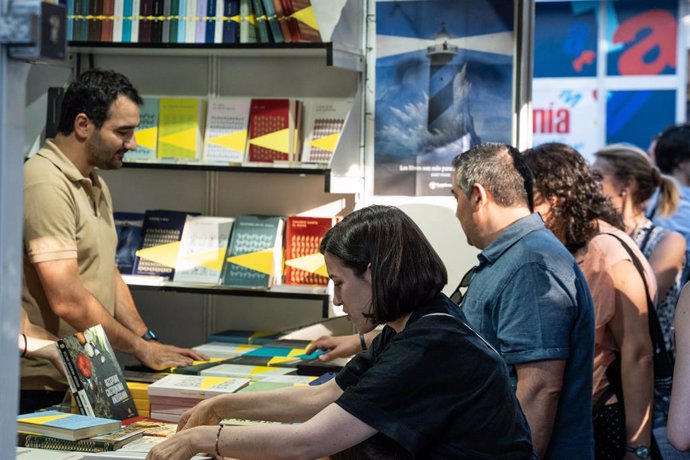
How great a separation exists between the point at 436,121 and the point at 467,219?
4.90ft

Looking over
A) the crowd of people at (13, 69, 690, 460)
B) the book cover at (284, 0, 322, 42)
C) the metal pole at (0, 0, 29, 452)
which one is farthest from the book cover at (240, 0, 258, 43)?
the metal pole at (0, 0, 29, 452)

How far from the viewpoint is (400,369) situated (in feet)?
6.16

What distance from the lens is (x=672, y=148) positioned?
17.4 feet

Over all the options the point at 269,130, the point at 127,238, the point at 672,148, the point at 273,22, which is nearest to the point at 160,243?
the point at 127,238

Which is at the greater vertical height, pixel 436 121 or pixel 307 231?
pixel 436 121

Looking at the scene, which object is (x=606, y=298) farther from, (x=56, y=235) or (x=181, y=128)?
(x=181, y=128)

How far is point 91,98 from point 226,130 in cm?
88

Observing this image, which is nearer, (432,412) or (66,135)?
(432,412)

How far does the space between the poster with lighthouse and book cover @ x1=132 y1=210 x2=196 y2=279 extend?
99 centimetres

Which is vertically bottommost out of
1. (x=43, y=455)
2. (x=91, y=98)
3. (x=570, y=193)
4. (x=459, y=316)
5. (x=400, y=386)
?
(x=43, y=455)

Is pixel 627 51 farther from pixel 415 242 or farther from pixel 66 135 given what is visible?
pixel 415 242

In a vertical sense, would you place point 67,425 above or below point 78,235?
below

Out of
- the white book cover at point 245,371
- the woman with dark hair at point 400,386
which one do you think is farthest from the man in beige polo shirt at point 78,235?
the woman with dark hair at point 400,386

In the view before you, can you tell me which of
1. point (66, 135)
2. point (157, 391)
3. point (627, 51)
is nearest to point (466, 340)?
point (157, 391)
